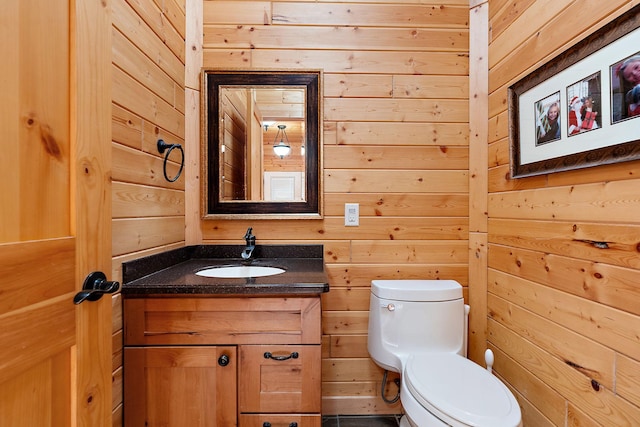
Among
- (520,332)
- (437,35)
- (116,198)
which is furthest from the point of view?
(437,35)

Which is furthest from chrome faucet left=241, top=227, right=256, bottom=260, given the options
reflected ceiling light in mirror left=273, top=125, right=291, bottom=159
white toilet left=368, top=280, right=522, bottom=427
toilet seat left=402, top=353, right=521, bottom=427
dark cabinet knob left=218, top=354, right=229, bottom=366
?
toilet seat left=402, top=353, right=521, bottom=427

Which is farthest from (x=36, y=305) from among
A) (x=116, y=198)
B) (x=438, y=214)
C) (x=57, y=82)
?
(x=438, y=214)

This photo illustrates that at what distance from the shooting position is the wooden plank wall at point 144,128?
3.76ft

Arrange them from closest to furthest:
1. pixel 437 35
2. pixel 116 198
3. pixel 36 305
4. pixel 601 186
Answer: pixel 36 305 < pixel 601 186 < pixel 116 198 < pixel 437 35

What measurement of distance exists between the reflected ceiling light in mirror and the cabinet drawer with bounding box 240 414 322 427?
1.21 metres

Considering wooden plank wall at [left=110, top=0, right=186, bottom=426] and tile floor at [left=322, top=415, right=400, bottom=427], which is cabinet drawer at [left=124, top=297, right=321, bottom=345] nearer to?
wooden plank wall at [left=110, top=0, right=186, bottom=426]

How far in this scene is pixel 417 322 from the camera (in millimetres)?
1510

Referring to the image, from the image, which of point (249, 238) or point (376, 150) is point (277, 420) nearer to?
point (249, 238)

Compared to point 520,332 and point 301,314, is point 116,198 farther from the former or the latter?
point 520,332

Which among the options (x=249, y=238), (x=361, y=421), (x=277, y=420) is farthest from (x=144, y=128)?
(x=361, y=421)

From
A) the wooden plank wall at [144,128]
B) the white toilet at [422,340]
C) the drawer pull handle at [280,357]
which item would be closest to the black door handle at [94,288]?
the wooden plank wall at [144,128]

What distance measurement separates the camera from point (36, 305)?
624mm

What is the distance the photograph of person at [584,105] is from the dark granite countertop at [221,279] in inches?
41.2

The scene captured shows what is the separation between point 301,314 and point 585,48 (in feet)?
4.42
